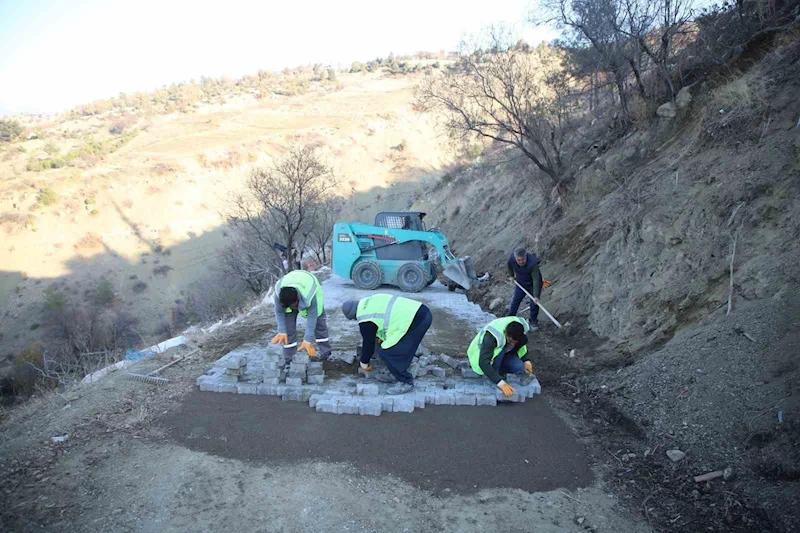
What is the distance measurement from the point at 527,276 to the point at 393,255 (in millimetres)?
5234

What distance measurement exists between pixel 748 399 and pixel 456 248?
1532 centimetres

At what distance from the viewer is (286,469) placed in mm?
4363

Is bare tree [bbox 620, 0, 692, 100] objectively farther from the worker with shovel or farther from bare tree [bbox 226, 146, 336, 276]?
bare tree [bbox 226, 146, 336, 276]

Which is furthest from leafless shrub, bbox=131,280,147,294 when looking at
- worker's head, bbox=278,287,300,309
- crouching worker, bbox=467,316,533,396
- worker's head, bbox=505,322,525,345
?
worker's head, bbox=505,322,525,345

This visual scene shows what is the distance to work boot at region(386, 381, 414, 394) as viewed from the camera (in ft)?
18.7

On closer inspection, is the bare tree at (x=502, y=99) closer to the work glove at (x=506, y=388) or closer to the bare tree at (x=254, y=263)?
the work glove at (x=506, y=388)

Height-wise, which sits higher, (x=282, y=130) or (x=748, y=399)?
(x=282, y=130)

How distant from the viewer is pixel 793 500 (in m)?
3.54

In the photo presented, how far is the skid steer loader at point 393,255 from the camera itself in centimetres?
1302

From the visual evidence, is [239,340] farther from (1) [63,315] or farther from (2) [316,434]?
(1) [63,315]

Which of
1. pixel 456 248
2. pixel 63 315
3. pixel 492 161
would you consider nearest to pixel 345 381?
pixel 456 248

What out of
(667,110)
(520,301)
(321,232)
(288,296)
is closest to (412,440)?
(288,296)

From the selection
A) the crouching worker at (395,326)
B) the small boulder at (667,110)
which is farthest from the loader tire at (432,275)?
the crouching worker at (395,326)

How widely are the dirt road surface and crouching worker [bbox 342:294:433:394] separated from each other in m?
0.60
